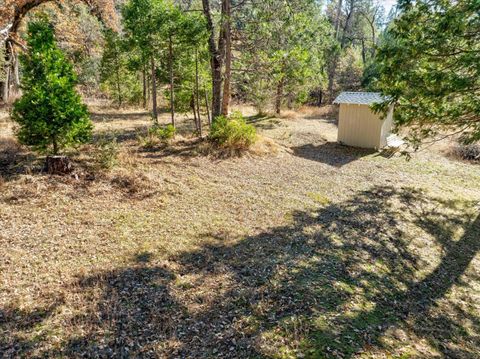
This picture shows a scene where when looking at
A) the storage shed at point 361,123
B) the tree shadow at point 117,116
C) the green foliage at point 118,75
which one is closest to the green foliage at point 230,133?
the storage shed at point 361,123

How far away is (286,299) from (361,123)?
10.4 meters

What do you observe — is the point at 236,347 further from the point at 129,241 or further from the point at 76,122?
the point at 76,122

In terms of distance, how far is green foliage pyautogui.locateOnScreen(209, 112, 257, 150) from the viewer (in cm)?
1005

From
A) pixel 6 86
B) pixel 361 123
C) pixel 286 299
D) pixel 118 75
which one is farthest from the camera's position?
pixel 118 75

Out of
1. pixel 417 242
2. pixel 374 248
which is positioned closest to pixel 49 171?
pixel 374 248

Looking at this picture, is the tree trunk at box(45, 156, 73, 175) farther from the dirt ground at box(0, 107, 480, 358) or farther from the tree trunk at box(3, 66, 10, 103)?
the tree trunk at box(3, 66, 10, 103)

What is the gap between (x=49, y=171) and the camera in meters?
6.72

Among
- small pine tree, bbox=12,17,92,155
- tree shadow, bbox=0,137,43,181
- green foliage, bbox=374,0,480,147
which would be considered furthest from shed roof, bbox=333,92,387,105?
tree shadow, bbox=0,137,43,181

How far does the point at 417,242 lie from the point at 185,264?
4.63 meters

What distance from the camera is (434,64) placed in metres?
6.16

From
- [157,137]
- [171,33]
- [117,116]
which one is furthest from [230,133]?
[117,116]

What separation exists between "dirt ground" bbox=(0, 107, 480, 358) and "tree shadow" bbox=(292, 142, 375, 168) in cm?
201

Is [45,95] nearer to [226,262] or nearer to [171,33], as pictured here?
[171,33]

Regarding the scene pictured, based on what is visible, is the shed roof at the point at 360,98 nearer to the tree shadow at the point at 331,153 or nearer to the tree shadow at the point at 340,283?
the tree shadow at the point at 331,153
